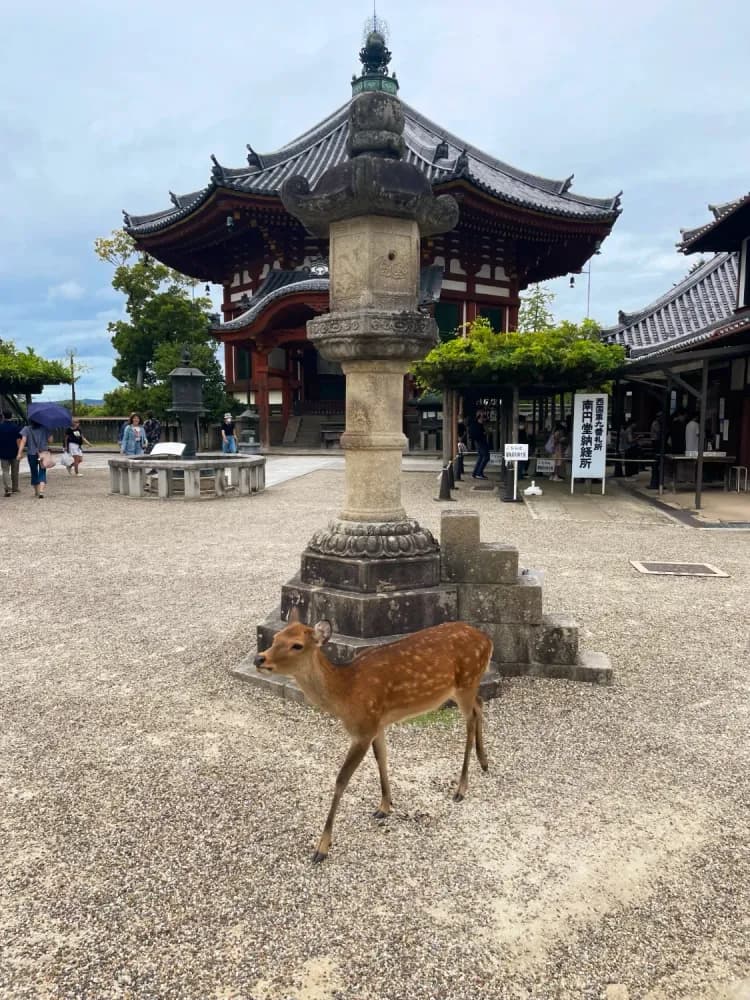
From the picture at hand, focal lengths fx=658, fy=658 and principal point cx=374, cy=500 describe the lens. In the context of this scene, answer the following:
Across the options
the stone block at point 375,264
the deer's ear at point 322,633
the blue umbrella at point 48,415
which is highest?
the stone block at point 375,264

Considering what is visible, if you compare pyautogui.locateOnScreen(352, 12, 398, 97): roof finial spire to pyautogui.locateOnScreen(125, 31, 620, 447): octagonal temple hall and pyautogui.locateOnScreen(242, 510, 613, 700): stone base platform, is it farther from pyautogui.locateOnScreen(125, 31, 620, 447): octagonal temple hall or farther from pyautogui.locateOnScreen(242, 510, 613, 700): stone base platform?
pyautogui.locateOnScreen(242, 510, 613, 700): stone base platform

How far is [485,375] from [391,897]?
497 inches

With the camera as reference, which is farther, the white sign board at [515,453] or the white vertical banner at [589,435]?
the white vertical banner at [589,435]

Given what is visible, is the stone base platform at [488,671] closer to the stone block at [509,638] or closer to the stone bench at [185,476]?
the stone block at [509,638]

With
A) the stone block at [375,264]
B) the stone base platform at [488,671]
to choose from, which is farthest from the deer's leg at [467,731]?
the stone block at [375,264]

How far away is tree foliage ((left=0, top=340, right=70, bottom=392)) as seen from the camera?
672 inches

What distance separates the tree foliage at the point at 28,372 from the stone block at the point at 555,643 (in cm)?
1672

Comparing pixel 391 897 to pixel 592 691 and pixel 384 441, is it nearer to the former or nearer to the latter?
pixel 592 691

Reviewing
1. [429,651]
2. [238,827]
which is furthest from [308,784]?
[429,651]

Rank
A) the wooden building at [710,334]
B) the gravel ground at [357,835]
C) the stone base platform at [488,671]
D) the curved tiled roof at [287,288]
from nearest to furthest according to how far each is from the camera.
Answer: the gravel ground at [357,835] < the stone base platform at [488,671] < the wooden building at [710,334] < the curved tiled roof at [287,288]

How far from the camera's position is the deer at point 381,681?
2.87 metres

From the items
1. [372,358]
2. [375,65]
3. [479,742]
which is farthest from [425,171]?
[479,742]

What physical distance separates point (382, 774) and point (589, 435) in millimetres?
12295

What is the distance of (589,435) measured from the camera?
14.2 meters
